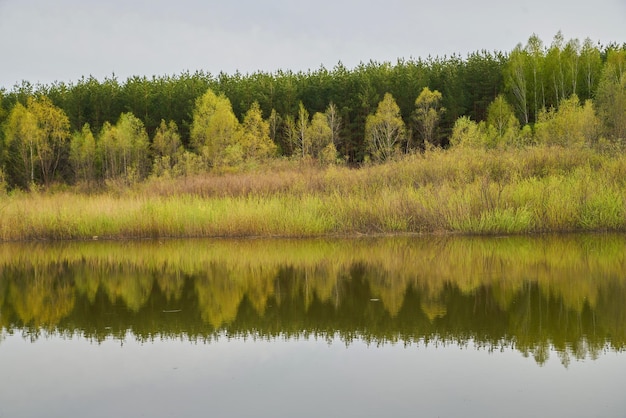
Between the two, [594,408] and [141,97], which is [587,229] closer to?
[594,408]

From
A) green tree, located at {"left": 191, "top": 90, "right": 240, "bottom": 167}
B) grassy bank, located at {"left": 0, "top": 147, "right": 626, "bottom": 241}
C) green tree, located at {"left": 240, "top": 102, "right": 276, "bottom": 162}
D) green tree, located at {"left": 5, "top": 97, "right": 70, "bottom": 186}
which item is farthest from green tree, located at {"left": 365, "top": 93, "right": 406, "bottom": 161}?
grassy bank, located at {"left": 0, "top": 147, "right": 626, "bottom": 241}

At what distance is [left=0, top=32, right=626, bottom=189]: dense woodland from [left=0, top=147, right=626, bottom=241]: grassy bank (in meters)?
20.4

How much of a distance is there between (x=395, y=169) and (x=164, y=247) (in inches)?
267

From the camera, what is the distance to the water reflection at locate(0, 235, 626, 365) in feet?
20.3

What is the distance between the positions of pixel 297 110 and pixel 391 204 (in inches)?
1423

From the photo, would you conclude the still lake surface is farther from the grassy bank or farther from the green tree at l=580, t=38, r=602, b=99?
the green tree at l=580, t=38, r=602, b=99

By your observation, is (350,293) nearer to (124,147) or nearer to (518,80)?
(124,147)

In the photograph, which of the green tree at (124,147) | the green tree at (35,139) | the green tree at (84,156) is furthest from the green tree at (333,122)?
the green tree at (35,139)

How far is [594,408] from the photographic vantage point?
4066mm

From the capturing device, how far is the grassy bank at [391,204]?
554 inches

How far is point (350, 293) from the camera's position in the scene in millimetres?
Result: 8125

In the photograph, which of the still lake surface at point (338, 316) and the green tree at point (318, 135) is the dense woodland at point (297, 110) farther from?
the still lake surface at point (338, 316)

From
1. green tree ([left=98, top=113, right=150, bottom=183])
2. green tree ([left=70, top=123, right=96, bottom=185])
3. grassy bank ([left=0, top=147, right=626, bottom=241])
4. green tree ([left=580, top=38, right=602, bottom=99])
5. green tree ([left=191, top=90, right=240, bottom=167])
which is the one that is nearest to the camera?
grassy bank ([left=0, top=147, right=626, bottom=241])

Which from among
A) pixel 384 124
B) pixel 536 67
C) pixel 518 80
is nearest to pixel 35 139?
pixel 384 124
